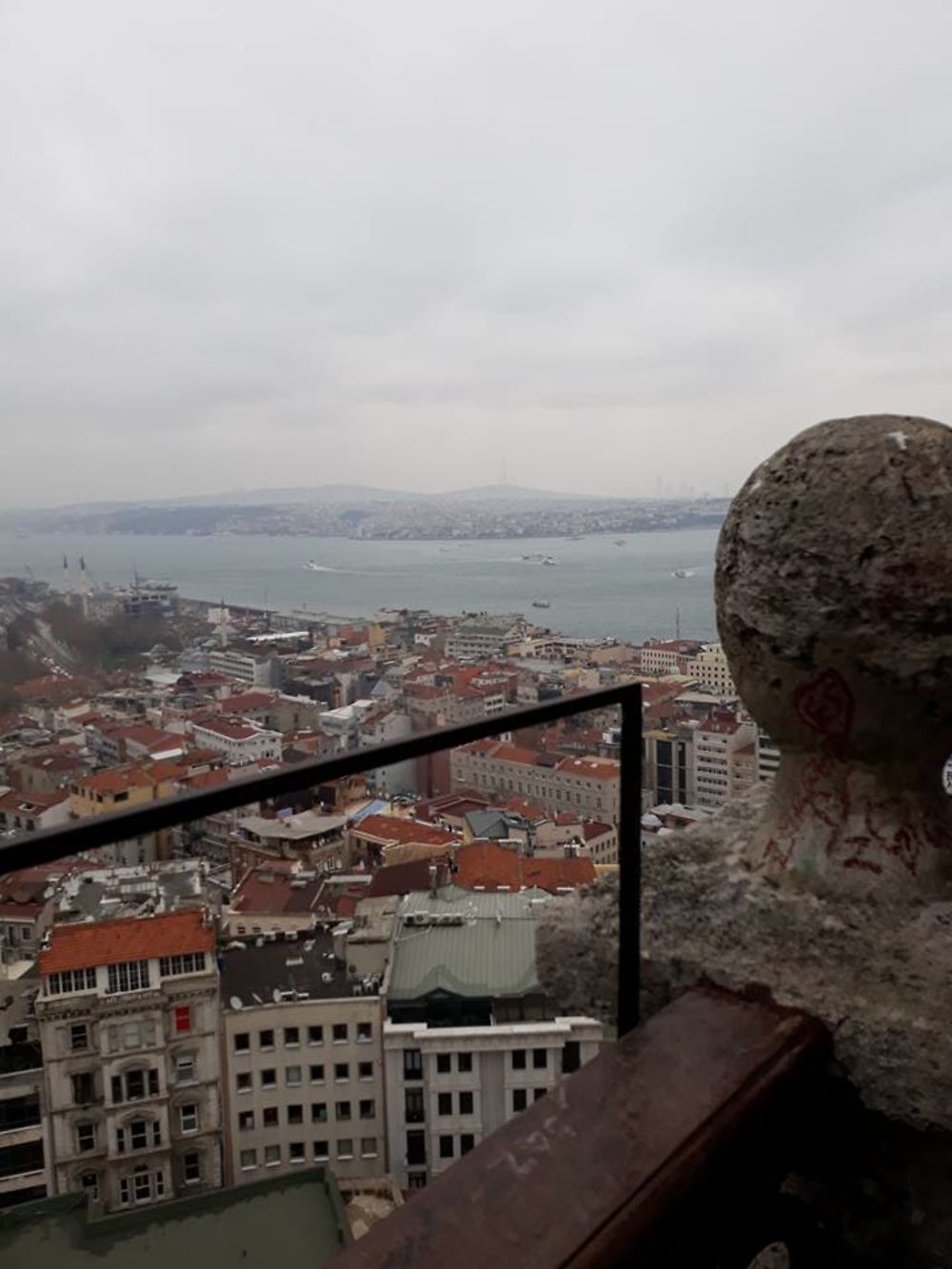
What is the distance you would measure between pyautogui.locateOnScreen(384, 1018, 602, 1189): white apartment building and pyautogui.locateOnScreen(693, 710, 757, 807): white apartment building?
2031cm

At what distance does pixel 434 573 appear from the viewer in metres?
119

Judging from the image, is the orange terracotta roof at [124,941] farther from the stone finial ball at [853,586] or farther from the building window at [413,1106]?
the stone finial ball at [853,586]

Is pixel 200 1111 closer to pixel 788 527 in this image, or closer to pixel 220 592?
pixel 788 527

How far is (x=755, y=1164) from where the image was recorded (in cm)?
132

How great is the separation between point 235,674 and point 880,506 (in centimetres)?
5037

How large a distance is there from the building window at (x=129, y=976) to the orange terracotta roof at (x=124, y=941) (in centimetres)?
4

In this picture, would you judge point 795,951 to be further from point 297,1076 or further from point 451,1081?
point 451,1081

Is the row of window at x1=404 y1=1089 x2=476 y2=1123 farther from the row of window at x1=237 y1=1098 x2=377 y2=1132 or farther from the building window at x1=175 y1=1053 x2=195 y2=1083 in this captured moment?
the building window at x1=175 y1=1053 x2=195 y2=1083

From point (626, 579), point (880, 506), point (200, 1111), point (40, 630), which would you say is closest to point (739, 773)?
point (200, 1111)

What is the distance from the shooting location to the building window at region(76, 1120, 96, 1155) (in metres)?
3.00

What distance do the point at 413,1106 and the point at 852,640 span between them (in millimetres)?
4569

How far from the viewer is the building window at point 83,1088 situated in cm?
282

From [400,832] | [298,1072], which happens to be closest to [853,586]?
[298,1072]

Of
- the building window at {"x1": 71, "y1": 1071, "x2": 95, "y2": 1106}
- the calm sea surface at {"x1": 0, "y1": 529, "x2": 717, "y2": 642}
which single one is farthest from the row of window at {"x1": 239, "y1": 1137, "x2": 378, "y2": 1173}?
the calm sea surface at {"x1": 0, "y1": 529, "x2": 717, "y2": 642}
